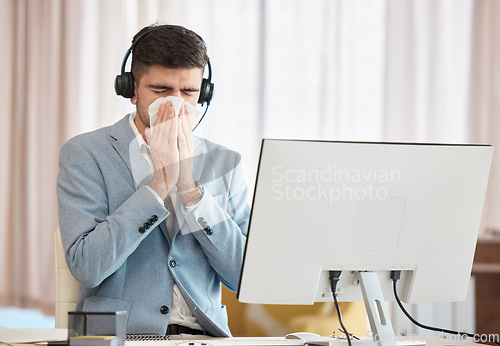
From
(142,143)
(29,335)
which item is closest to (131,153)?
(142,143)

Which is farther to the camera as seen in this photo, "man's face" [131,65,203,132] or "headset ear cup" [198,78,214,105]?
"headset ear cup" [198,78,214,105]

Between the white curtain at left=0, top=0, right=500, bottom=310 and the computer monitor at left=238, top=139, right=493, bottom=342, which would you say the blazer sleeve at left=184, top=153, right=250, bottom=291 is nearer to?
the computer monitor at left=238, top=139, right=493, bottom=342

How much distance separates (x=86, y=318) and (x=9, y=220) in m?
2.41

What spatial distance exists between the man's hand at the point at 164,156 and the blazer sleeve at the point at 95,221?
36 millimetres

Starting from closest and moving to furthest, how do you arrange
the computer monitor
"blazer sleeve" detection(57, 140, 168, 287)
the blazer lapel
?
1. the computer monitor
2. "blazer sleeve" detection(57, 140, 168, 287)
3. the blazer lapel

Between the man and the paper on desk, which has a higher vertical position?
the man

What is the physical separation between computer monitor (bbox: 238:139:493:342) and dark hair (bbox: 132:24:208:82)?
1.62ft

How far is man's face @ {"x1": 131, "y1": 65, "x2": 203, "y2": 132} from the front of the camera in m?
1.34

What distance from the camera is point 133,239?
3.92 feet

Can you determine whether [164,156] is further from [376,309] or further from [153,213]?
[376,309]

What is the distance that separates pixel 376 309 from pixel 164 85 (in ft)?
2.13

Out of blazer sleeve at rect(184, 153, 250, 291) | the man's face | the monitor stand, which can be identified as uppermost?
the man's face

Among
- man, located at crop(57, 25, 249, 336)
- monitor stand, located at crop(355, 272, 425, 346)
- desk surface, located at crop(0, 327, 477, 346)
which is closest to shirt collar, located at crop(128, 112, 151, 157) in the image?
man, located at crop(57, 25, 249, 336)

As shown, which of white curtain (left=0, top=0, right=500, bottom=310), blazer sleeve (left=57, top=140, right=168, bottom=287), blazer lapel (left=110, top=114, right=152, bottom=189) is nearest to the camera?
blazer sleeve (left=57, top=140, right=168, bottom=287)
